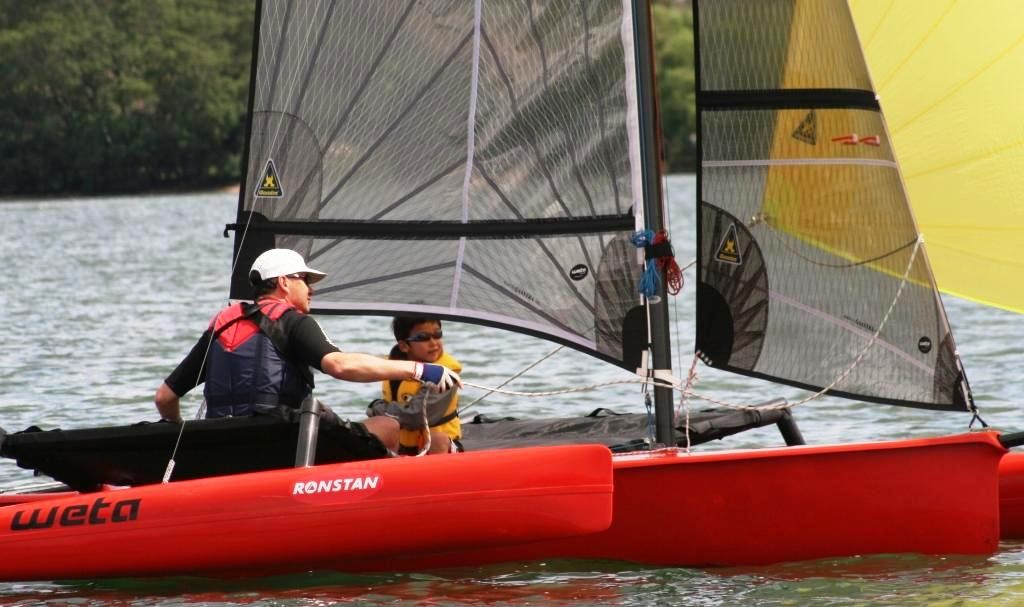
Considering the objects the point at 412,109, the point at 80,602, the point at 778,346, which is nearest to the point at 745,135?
the point at 778,346

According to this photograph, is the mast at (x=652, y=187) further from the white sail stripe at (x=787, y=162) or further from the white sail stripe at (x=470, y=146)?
the white sail stripe at (x=470, y=146)

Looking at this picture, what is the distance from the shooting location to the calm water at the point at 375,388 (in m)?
6.29

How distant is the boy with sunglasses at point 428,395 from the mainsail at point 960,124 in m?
2.05

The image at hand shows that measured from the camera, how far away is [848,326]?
23.0ft

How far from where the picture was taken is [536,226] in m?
6.99

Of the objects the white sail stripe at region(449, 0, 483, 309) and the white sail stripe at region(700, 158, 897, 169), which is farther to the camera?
the white sail stripe at region(449, 0, 483, 309)

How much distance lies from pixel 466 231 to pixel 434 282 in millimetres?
243

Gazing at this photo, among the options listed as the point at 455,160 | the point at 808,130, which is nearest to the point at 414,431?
the point at 455,160

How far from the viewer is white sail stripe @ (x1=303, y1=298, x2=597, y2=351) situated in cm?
695

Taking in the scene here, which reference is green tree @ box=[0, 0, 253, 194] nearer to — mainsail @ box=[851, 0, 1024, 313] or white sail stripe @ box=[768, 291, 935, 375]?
mainsail @ box=[851, 0, 1024, 313]

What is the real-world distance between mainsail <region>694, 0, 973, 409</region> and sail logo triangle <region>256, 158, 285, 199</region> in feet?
5.71

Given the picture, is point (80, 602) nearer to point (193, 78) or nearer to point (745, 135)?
point (745, 135)

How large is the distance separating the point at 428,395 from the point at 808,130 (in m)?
1.85

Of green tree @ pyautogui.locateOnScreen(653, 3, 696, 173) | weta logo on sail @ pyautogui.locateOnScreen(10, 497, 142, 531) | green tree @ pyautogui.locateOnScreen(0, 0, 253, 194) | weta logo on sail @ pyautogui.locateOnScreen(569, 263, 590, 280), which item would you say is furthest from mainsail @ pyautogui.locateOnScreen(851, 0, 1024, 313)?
green tree @ pyautogui.locateOnScreen(653, 3, 696, 173)
